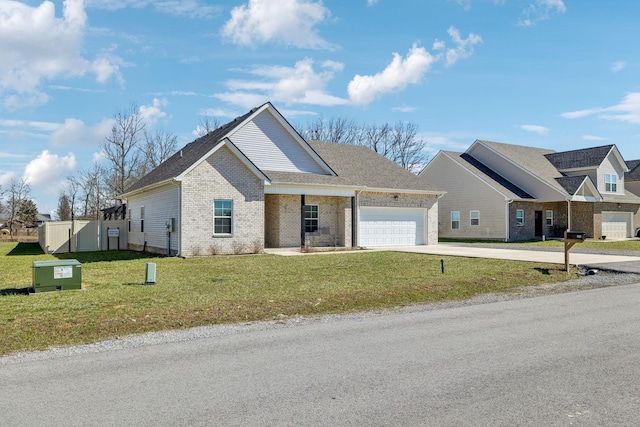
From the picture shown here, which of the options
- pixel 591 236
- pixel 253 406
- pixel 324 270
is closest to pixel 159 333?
pixel 253 406

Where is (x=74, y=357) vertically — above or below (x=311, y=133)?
below

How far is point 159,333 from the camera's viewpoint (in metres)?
7.48

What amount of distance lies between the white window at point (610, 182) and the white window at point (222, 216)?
28787 mm

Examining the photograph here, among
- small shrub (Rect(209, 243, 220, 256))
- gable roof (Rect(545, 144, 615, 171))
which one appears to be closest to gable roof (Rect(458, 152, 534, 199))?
gable roof (Rect(545, 144, 615, 171))

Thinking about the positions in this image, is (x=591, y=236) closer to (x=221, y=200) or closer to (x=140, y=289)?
(x=221, y=200)

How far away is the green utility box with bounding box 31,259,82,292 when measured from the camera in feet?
34.1

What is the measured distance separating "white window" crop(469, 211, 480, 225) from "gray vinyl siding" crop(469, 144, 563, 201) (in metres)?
3.86

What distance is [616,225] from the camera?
3606cm

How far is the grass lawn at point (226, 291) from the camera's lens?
7.81 meters

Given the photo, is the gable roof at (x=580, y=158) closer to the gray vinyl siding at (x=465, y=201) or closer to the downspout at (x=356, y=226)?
the gray vinyl siding at (x=465, y=201)

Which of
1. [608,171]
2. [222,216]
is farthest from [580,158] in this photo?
[222,216]

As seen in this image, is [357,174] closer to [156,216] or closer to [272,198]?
[272,198]

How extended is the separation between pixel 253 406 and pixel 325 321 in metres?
3.99

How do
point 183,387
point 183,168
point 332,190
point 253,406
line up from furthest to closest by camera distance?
point 332,190 → point 183,168 → point 183,387 → point 253,406
